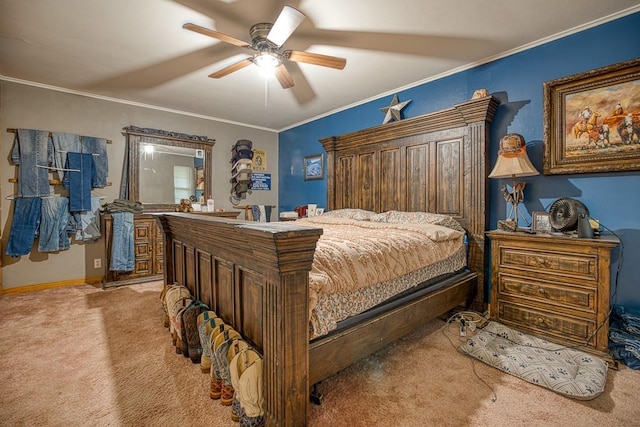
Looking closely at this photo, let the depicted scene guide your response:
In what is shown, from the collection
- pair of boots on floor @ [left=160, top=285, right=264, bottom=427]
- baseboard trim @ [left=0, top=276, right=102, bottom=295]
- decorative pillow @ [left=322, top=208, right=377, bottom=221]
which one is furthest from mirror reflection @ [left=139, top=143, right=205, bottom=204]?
pair of boots on floor @ [left=160, top=285, right=264, bottom=427]

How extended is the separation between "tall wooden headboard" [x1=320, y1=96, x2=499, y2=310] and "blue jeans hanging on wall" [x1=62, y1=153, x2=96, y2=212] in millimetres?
3221

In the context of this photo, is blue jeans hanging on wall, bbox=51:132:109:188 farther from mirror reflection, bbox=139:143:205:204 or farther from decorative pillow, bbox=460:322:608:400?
decorative pillow, bbox=460:322:608:400

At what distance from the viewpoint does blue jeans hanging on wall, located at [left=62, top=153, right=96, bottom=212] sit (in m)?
3.51

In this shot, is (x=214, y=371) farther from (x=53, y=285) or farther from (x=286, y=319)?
(x=53, y=285)

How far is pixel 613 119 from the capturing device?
2.14m

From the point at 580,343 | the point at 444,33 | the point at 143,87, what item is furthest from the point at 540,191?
the point at 143,87

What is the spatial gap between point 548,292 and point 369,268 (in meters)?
1.52

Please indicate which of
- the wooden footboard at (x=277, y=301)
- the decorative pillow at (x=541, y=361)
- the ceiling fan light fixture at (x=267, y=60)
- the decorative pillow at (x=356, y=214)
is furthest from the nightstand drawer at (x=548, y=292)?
the ceiling fan light fixture at (x=267, y=60)

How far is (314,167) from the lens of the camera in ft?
15.8

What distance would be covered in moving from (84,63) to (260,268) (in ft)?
10.7

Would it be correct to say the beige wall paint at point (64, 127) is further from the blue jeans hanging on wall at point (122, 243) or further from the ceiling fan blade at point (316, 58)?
the ceiling fan blade at point (316, 58)

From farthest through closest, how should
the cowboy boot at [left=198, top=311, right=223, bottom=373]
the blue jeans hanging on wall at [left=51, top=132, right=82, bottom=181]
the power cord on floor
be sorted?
1. the blue jeans hanging on wall at [left=51, top=132, right=82, bottom=181]
2. the power cord on floor
3. the cowboy boot at [left=198, top=311, right=223, bottom=373]

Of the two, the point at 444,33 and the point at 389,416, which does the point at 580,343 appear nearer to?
the point at 389,416

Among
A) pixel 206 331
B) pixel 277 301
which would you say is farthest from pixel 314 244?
pixel 206 331
